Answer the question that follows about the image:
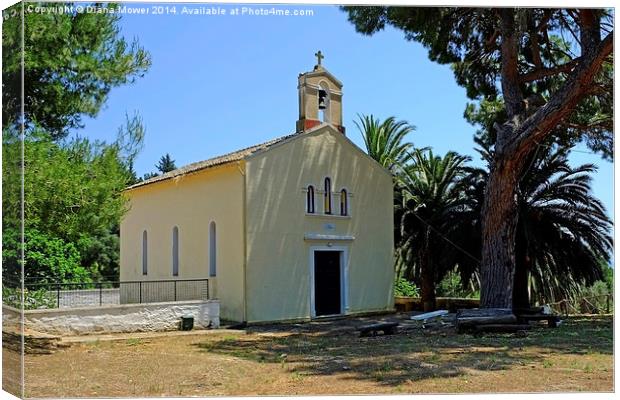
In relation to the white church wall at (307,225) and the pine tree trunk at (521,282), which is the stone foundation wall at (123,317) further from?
the pine tree trunk at (521,282)

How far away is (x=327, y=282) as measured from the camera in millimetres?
19578

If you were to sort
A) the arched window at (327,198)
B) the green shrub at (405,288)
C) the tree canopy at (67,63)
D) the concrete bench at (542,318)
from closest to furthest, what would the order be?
the tree canopy at (67,63) → the concrete bench at (542,318) → the arched window at (327,198) → the green shrub at (405,288)

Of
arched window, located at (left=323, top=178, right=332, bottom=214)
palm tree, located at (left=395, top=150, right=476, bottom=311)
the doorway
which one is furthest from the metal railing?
palm tree, located at (left=395, top=150, right=476, bottom=311)

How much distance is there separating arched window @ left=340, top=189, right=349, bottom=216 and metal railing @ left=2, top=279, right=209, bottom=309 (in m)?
4.58

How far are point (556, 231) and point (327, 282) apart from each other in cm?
632

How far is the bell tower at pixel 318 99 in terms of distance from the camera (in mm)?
18172

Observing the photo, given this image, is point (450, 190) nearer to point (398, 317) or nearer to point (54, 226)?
point (398, 317)

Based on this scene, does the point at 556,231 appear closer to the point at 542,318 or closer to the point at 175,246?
the point at 542,318

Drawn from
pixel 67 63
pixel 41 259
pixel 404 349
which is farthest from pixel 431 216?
pixel 67 63

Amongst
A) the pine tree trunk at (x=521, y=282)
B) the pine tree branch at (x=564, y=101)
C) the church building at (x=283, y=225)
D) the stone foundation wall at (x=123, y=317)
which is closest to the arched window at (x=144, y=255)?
the church building at (x=283, y=225)

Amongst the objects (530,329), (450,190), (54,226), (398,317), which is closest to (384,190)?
(450,190)

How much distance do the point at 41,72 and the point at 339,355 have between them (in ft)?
22.3

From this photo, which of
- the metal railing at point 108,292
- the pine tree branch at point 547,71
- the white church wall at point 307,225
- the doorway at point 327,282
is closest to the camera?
the metal railing at point 108,292

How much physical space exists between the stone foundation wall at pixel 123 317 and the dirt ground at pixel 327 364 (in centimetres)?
109
